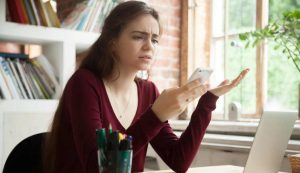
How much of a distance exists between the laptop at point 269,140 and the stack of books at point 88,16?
1.53 metres

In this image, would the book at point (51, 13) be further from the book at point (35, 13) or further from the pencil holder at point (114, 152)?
the pencil holder at point (114, 152)

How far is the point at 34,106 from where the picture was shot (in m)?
2.28

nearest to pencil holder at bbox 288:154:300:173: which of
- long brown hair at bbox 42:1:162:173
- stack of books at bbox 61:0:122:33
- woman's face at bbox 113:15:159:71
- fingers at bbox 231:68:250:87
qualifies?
fingers at bbox 231:68:250:87

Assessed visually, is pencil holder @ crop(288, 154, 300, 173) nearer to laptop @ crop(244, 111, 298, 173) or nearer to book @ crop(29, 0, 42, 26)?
laptop @ crop(244, 111, 298, 173)

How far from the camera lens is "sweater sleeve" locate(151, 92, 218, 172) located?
161 cm

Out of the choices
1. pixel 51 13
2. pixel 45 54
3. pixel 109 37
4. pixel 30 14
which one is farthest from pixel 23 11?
pixel 109 37

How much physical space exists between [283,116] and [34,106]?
1.43m

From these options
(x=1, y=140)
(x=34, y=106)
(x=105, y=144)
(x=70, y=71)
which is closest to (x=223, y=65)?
(x=70, y=71)

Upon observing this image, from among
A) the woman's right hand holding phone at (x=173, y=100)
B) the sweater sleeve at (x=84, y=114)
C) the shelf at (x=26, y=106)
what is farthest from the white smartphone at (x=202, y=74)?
the shelf at (x=26, y=106)

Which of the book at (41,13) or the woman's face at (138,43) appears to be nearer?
the woman's face at (138,43)

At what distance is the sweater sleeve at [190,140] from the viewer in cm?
161

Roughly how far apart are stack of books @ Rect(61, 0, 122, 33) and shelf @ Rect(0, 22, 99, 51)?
7 centimetres

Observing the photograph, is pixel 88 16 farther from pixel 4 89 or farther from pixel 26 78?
pixel 4 89

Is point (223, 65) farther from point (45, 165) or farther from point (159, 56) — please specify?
point (45, 165)
